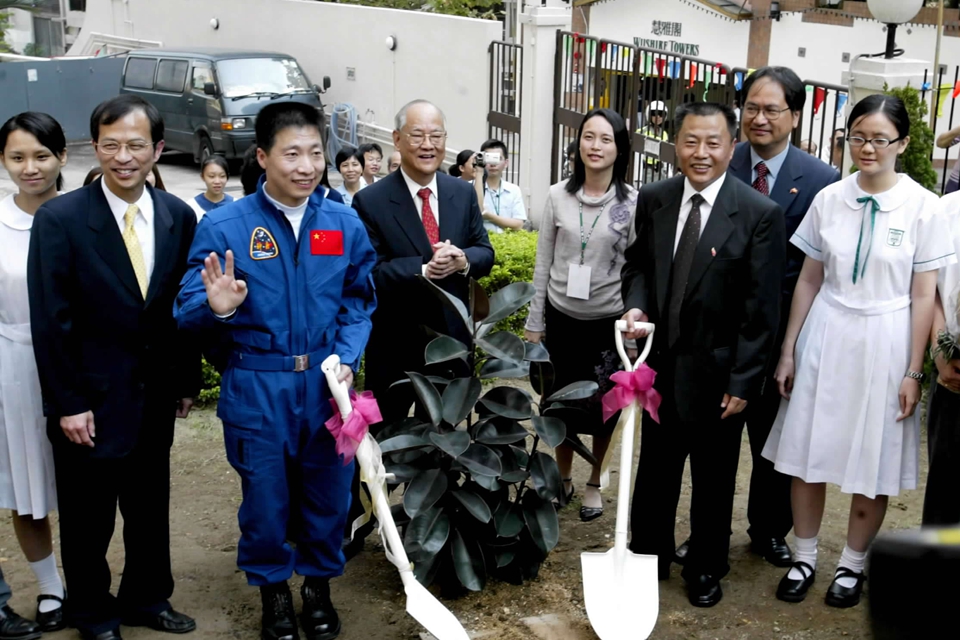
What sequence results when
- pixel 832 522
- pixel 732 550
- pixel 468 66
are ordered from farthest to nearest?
pixel 468 66 → pixel 832 522 → pixel 732 550

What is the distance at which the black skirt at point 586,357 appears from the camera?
173 inches

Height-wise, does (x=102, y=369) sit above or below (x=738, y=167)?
below

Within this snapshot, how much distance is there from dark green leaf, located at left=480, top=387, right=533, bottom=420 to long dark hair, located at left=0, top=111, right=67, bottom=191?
1.76 m

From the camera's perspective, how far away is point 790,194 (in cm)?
397

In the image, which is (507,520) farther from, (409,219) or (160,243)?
(160,243)

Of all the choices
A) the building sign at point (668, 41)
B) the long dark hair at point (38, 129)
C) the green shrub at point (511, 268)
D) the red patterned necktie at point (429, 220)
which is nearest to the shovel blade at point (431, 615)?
the red patterned necktie at point (429, 220)

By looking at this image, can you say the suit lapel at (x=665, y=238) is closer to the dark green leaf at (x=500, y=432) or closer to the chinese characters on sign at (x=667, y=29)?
the dark green leaf at (x=500, y=432)

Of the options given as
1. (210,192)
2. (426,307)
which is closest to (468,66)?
(210,192)

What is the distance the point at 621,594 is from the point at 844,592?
2.88 ft

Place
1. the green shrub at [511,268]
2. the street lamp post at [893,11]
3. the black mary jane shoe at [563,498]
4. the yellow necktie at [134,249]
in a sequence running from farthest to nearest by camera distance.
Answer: the green shrub at [511,268]
the street lamp post at [893,11]
the black mary jane shoe at [563,498]
the yellow necktie at [134,249]

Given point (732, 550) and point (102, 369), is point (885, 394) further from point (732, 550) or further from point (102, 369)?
point (102, 369)

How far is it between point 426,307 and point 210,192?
286 centimetres

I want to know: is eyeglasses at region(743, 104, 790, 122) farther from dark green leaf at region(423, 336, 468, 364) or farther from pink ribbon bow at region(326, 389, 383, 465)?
pink ribbon bow at region(326, 389, 383, 465)

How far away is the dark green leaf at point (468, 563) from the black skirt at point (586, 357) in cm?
78
